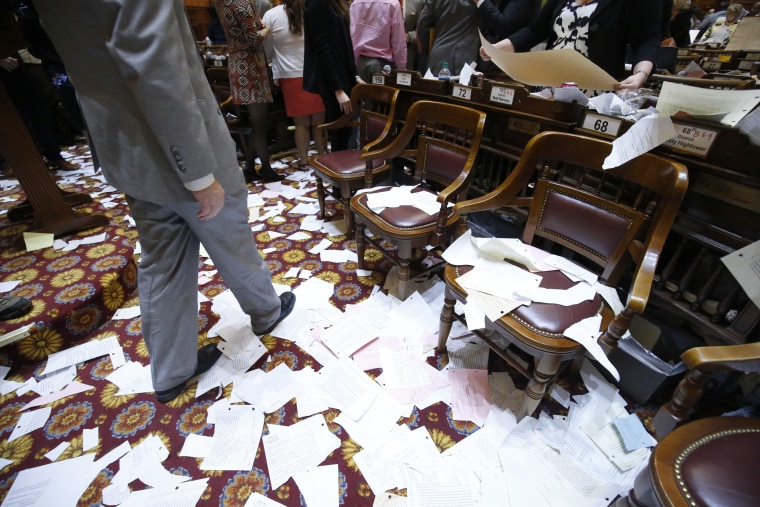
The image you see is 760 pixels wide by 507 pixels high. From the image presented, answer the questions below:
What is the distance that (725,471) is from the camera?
67cm

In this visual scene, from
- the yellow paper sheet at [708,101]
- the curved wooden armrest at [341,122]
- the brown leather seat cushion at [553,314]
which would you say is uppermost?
the yellow paper sheet at [708,101]

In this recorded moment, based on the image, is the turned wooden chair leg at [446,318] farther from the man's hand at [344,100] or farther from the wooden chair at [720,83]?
the man's hand at [344,100]

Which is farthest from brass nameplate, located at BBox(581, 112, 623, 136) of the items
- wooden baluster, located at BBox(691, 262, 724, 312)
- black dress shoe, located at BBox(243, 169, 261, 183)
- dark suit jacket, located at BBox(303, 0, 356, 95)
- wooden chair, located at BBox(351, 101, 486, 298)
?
black dress shoe, located at BBox(243, 169, 261, 183)

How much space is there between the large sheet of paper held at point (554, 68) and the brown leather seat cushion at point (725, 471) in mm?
1230

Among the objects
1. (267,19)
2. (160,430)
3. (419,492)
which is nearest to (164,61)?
(160,430)

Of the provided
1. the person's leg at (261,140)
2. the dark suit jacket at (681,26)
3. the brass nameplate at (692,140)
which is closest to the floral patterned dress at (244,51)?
the person's leg at (261,140)

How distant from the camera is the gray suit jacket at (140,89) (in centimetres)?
71

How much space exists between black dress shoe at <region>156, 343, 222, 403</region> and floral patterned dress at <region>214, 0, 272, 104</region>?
2.29m

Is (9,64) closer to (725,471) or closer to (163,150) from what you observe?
(163,150)

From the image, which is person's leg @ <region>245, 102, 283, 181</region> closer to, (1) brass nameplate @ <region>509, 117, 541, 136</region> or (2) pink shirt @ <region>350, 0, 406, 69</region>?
(2) pink shirt @ <region>350, 0, 406, 69</region>

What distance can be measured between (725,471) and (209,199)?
1.37 m

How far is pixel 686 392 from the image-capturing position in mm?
765

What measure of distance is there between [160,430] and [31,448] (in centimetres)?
43

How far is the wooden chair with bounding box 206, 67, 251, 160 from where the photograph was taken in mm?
3396
